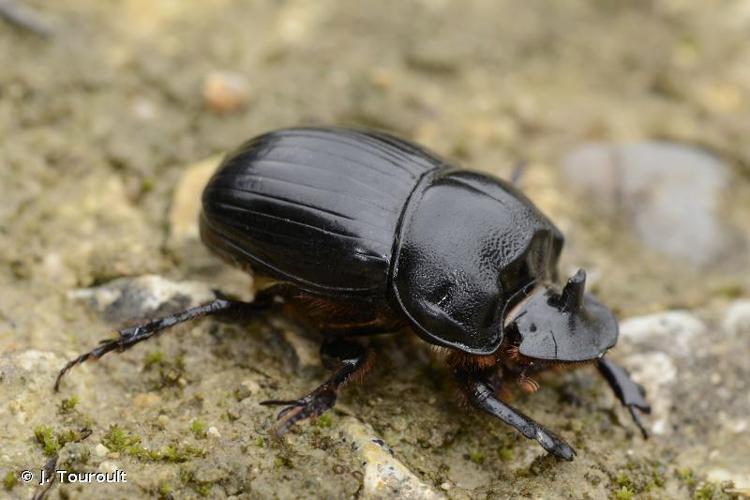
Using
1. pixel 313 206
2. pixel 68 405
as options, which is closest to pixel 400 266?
pixel 313 206

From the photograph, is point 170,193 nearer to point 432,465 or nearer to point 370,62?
point 370,62

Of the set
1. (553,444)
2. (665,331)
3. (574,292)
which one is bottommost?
(553,444)

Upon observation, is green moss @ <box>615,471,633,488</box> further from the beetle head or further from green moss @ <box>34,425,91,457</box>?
green moss @ <box>34,425,91,457</box>

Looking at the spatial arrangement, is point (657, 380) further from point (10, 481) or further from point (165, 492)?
point (10, 481)

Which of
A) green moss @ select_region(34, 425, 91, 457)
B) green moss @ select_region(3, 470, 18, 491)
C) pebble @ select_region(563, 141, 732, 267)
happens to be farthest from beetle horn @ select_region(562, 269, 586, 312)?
green moss @ select_region(3, 470, 18, 491)

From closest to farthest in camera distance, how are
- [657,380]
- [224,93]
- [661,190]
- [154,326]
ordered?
[154,326]
[657,380]
[661,190]
[224,93]

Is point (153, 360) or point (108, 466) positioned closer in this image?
point (108, 466)

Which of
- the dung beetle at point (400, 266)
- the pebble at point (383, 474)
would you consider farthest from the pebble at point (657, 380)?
the pebble at point (383, 474)
